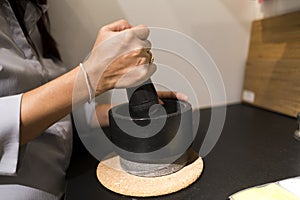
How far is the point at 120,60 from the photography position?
0.48 metres

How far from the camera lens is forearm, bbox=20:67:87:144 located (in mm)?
434

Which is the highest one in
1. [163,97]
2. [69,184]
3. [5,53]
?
[5,53]

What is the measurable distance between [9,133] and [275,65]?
32.2 inches

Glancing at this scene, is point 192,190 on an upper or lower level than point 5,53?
lower

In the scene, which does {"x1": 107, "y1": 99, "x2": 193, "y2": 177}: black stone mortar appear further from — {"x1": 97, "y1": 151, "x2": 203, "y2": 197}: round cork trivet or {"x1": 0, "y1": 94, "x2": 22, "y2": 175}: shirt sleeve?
{"x1": 0, "y1": 94, "x2": 22, "y2": 175}: shirt sleeve

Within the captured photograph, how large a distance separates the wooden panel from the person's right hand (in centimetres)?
55

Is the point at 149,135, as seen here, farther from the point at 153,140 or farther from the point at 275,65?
the point at 275,65

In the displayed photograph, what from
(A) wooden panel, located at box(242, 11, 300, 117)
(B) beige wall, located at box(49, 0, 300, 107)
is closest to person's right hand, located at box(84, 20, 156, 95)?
(B) beige wall, located at box(49, 0, 300, 107)

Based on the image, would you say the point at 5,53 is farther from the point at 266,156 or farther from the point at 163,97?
the point at 266,156

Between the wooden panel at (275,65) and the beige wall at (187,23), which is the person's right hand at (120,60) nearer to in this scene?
the beige wall at (187,23)

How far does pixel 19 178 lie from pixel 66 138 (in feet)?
0.50

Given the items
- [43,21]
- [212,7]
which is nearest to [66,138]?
[43,21]

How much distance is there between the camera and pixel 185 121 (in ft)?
1.69

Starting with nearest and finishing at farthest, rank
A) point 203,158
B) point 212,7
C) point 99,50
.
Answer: point 99,50
point 203,158
point 212,7
